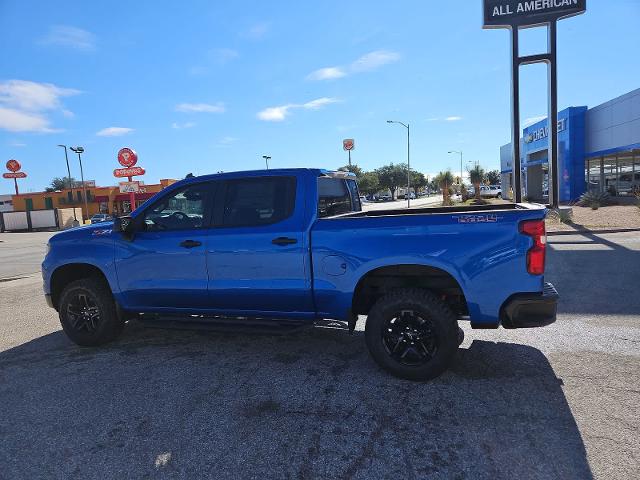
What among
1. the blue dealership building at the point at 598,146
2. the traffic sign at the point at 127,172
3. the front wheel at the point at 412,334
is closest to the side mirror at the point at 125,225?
the front wheel at the point at 412,334

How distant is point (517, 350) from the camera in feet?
15.5

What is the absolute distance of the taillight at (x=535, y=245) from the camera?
3609 millimetres

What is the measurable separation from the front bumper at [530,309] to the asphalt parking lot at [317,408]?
22.2 inches

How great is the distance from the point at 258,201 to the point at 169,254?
110cm

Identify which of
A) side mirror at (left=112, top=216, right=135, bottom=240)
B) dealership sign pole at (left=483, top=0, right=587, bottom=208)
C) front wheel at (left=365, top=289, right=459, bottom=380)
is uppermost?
dealership sign pole at (left=483, top=0, right=587, bottom=208)

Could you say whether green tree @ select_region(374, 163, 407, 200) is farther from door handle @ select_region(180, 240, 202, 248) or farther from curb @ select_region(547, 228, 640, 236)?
door handle @ select_region(180, 240, 202, 248)

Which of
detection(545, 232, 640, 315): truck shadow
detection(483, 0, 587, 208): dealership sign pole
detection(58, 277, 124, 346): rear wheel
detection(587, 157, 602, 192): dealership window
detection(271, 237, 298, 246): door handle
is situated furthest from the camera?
detection(587, 157, 602, 192): dealership window

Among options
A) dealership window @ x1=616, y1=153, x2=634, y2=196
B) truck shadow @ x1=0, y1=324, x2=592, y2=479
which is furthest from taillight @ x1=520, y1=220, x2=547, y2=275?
dealership window @ x1=616, y1=153, x2=634, y2=196

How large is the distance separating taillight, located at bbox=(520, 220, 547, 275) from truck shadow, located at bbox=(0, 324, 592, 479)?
1028 millimetres

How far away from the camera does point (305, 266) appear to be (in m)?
4.24

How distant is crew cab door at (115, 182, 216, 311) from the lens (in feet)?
15.4

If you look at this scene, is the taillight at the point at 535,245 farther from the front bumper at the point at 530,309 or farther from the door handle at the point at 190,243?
the door handle at the point at 190,243

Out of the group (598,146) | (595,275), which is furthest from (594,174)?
(595,275)

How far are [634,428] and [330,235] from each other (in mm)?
2646
